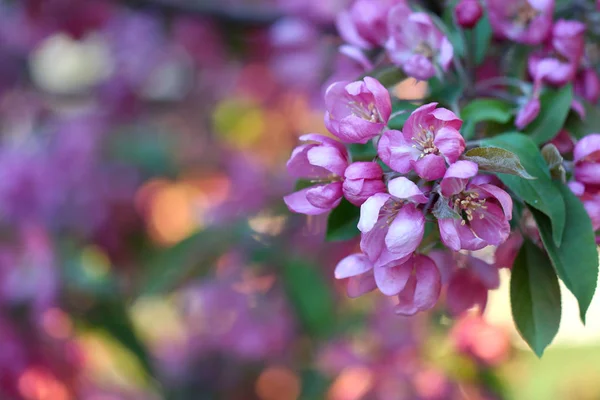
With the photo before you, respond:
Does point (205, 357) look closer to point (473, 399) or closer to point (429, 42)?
point (473, 399)

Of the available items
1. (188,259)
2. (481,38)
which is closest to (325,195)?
(481,38)

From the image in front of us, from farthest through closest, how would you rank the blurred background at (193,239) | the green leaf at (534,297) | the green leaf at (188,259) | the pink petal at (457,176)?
the blurred background at (193,239) < the green leaf at (188,259) < the green leaf at (534,297) < the pink petal at (457,176)

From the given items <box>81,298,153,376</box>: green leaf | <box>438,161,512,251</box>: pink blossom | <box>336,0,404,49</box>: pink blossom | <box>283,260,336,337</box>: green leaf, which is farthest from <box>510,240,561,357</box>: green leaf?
<box>81,298,153,376</box>: green leaf

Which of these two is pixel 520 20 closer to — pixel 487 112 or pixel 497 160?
pixel 487 112

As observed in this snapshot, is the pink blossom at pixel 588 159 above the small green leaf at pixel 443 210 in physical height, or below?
below

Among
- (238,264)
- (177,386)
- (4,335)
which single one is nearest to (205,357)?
(177,386)

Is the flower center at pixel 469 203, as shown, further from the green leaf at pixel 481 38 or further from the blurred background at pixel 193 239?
the blurred background at pixel 193 239

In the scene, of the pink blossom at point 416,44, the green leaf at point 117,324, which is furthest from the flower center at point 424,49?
the green leaf at point 117,324
